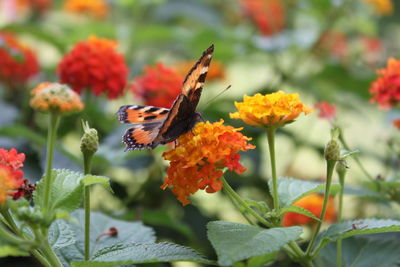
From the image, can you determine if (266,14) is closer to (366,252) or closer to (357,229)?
(366,252)

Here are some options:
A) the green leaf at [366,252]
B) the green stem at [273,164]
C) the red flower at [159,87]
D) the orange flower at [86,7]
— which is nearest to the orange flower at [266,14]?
the orange flower at [86,7]

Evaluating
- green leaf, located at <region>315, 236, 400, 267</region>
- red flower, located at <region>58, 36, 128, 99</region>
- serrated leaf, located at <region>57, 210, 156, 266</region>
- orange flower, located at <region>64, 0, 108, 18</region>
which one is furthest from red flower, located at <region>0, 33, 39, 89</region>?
green leaf, located at <region>315, 236, 400, 267</region>

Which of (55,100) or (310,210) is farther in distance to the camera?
(310,210)

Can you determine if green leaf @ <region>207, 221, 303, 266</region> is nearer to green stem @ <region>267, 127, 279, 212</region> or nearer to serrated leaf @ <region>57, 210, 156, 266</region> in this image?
green stem @ <region>267, 127, 279, 212</region>

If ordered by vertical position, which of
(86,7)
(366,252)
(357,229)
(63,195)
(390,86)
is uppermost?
(86,7)

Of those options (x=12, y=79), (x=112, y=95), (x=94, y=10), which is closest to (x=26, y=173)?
(x=112, y=95)

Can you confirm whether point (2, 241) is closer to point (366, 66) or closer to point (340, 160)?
point (340, 160)

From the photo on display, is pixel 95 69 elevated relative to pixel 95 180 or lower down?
elevated

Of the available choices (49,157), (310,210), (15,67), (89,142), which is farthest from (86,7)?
(49,157)
